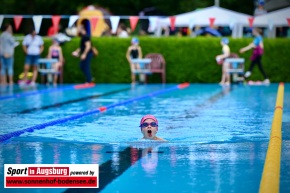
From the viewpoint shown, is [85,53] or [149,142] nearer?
[149,142]

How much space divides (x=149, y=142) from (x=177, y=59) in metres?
17.8

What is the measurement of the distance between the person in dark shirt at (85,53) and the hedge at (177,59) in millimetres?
2090

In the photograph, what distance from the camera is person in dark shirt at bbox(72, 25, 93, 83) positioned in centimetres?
2638

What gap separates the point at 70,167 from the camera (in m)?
8.55

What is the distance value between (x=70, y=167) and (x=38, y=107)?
31.9 ft

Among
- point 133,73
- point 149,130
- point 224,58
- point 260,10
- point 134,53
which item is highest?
point 260,10

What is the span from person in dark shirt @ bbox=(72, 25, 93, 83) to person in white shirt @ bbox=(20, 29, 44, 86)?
142 centimetres

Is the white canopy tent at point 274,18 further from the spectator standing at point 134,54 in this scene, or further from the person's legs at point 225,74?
the spectator standing at point 134,54

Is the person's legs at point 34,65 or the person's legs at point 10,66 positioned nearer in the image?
the person's legs at point 10,66

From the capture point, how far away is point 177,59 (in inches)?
1142

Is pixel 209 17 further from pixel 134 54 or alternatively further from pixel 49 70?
pixel 49 70

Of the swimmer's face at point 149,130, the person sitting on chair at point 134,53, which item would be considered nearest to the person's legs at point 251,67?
the person sitting on chair at point 134,53

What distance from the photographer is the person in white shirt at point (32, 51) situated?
27.7m

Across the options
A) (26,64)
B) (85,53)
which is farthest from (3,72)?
(85,53)
